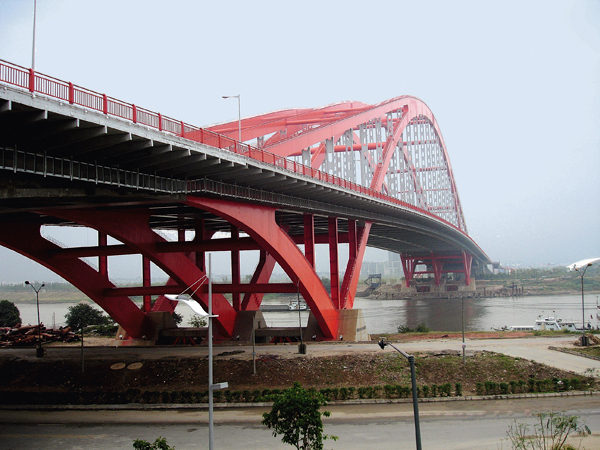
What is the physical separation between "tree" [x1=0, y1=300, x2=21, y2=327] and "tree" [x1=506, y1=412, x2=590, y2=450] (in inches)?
2564

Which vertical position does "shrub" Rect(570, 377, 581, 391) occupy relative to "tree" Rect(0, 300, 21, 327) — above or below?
below

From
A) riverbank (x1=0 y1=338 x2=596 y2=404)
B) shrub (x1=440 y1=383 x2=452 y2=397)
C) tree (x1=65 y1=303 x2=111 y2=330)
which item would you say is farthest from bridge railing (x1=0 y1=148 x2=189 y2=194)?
tree (x1=65 y1=303 x2=111 y2=330)

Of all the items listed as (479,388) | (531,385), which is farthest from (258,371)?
(531,385)

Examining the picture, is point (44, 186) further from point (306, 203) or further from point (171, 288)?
point (306, 203)

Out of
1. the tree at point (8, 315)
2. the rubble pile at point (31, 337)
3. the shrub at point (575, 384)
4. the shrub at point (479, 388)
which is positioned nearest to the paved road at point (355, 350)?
the shrub at point (575, 384)

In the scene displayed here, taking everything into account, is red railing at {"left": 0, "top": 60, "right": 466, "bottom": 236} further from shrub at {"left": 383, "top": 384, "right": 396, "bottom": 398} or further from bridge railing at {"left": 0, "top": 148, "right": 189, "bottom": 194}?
shrub at {"left": 383, "top": 384, "right": 396, "bottom": 398}

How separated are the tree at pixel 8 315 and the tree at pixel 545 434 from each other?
6513cm

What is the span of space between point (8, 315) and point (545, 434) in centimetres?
6853

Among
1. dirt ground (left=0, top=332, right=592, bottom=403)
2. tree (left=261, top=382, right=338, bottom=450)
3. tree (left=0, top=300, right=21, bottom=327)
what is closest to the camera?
tree (left=261, top=382, right=338, bottom=450)

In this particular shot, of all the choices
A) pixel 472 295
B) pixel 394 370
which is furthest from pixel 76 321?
pixel 472 295

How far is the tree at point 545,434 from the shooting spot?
57.8 feet

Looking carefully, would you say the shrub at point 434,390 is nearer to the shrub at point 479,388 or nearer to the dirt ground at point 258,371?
the dirt ground at point 258,371

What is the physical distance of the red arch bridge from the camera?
18.1 metres

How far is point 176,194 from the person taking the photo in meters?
26.7
